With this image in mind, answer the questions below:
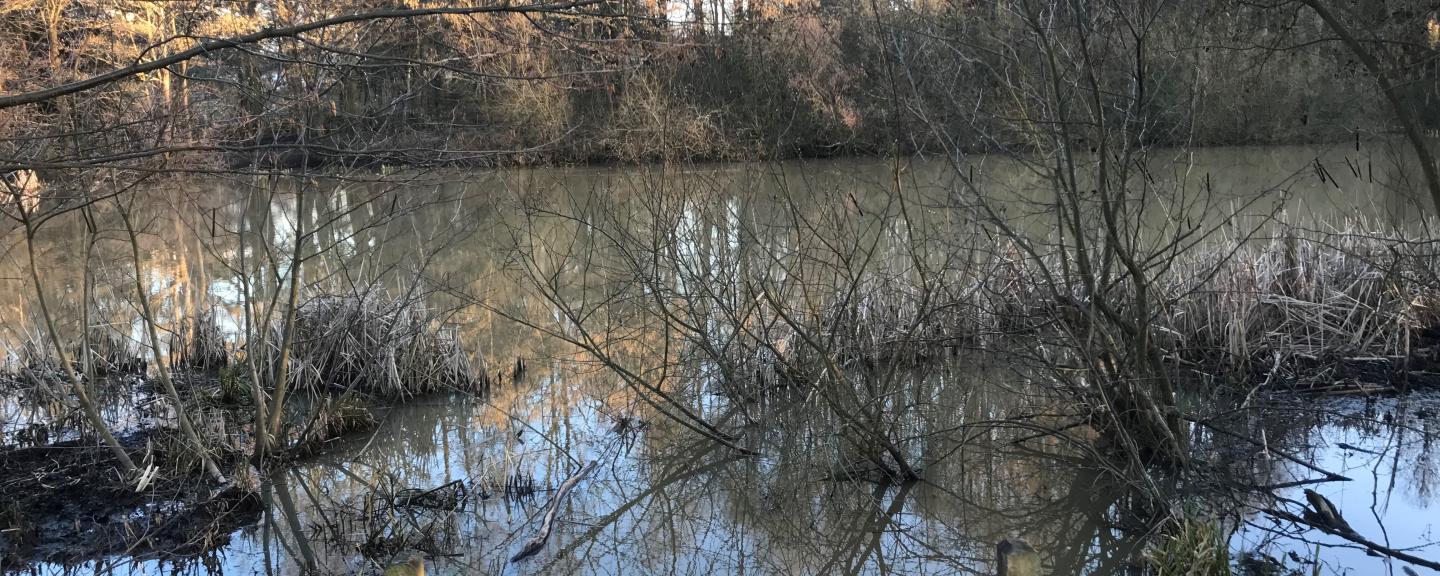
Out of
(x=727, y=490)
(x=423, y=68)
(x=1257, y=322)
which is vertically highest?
(x=423, y=68)

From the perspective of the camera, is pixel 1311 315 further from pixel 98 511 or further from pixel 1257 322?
pixel 98 511

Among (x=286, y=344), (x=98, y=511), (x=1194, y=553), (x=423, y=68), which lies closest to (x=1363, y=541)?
(x=1194, y=553)

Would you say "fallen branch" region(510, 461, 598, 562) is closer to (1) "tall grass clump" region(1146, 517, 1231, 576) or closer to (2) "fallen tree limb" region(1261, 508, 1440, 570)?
(1) "tall grass clump" region(1146, 517, 1231, 576)

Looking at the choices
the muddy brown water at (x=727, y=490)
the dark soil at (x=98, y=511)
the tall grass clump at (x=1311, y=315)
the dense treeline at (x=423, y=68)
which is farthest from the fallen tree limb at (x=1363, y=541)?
the dark soil at (x=98, y=511)

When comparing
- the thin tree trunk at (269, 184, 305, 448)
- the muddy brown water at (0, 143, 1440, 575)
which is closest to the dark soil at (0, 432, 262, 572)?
the muddy brown water at (0, 143, 1440, 575)

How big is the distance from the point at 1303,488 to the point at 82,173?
5084 mm

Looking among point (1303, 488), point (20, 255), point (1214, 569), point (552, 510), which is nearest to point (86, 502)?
point (552, 510)

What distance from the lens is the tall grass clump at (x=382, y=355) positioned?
5.95 meters

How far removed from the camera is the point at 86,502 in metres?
4.20

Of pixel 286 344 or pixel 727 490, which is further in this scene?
pixel 286 344

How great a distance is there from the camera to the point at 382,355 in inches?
235

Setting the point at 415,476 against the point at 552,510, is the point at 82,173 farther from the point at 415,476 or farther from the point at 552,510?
the point at 552,510

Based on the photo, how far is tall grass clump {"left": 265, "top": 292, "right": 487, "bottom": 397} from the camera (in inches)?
234

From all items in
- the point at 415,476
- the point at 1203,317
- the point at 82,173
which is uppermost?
the point at 82,173
